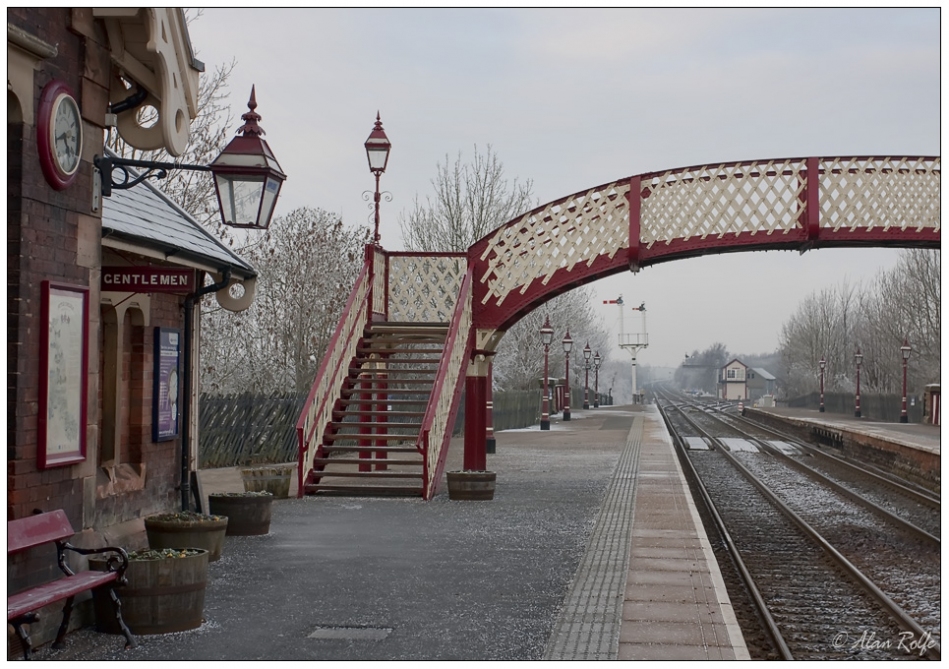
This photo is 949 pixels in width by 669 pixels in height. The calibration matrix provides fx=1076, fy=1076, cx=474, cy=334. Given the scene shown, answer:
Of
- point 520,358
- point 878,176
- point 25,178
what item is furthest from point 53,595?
point 520,358

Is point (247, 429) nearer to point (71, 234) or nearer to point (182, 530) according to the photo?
point (182, 530)

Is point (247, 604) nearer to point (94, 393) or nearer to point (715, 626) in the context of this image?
point (94, 393)

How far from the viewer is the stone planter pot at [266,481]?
12.6 meters

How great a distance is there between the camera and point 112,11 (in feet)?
23.8

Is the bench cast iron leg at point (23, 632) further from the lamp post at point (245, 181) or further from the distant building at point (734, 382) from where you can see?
the distant building at point (734, 382)

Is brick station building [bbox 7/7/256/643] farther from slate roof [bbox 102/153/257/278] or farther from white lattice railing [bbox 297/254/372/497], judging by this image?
white lattice railing [bbox 297/254/372/497]

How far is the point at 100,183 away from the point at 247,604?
3.12 meters

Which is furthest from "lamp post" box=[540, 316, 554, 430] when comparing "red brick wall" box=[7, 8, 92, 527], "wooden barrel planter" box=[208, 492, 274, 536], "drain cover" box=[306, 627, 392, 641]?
"red brick wall" box=[7, 8, 92, 527]

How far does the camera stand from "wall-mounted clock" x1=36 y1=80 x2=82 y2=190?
21.3ft

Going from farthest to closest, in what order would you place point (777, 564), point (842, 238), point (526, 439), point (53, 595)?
point (526, 439), point (842, 238), point (777, 564), point (53, 595)

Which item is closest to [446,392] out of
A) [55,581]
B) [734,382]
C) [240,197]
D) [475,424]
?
[475,424]

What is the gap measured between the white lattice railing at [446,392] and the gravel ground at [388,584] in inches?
21.0

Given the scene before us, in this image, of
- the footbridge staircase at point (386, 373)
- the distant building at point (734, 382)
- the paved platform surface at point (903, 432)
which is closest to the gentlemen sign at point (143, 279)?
the footbridge staircase at point (386, 373)

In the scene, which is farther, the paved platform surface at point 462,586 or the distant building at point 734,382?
the distant building at point 734,382
